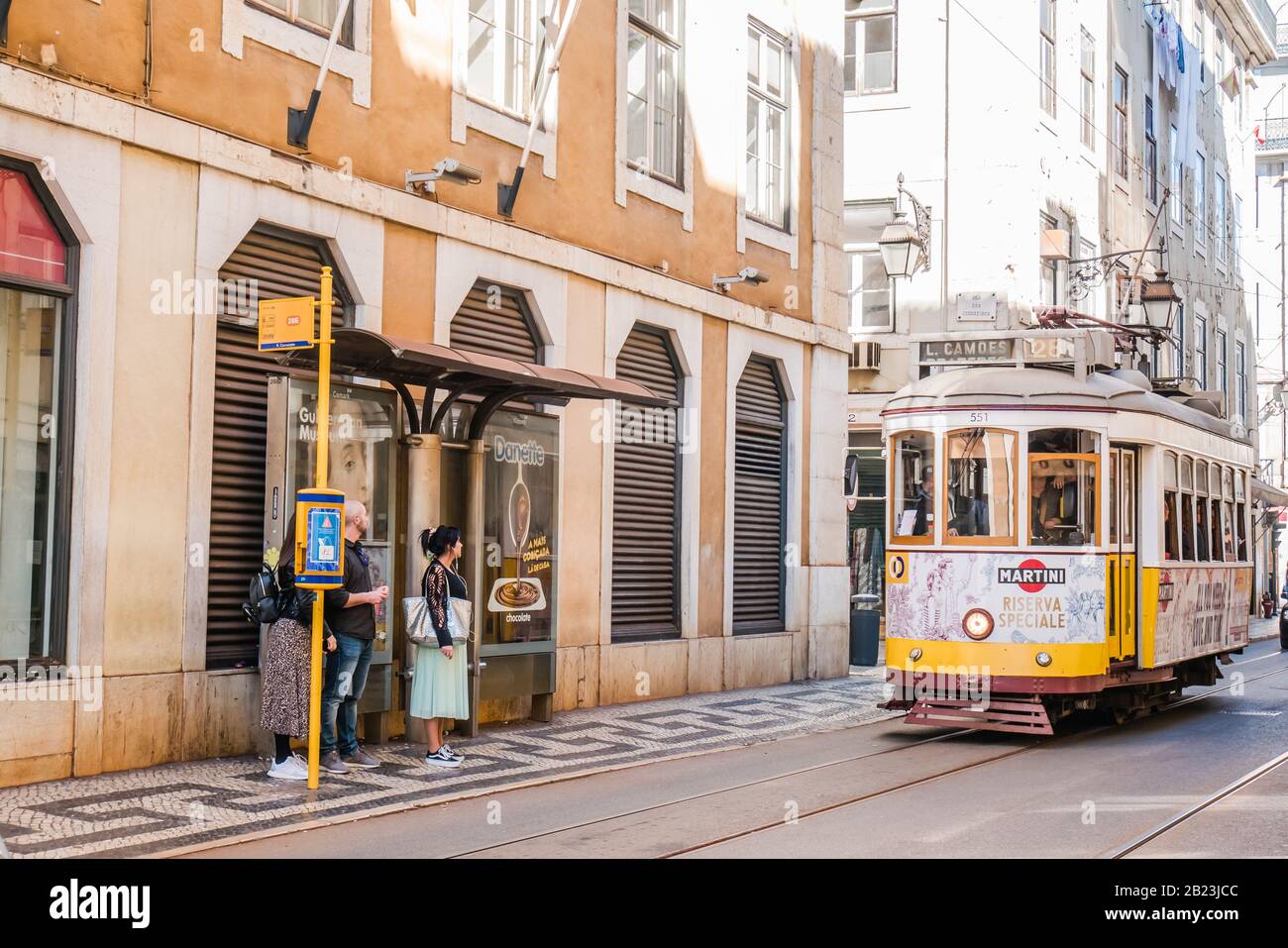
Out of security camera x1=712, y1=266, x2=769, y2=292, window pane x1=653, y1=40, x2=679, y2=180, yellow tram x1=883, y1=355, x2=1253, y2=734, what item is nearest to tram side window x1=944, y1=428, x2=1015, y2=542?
yellow tram x1=883, y1=355, x2=1253, y2=734

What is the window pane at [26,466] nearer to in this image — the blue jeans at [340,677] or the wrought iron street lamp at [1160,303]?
the blue jeans at [340,677]

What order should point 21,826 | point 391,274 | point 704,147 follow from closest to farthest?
point 21,826 < point 391,274 < point 704,147

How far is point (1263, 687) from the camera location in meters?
20.3

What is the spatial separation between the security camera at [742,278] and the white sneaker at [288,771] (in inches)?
375

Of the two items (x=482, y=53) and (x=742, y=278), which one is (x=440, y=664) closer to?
(x=482, y=53)

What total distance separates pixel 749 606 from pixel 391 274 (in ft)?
25.2

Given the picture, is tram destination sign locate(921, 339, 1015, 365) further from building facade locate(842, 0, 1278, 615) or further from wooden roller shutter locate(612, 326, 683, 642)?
building facade locate(842, 0, 1278, 615)

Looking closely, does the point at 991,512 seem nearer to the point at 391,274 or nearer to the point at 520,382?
the point at 520,382

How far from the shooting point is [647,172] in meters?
17.4

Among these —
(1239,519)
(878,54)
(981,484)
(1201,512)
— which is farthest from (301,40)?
(878,54)

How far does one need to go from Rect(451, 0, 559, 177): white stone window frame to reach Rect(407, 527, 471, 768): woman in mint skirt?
4385 millimetres

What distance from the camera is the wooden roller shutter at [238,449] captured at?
11.7m

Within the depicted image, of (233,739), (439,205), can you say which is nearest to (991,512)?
(439,205)

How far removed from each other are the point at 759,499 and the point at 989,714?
651cm
